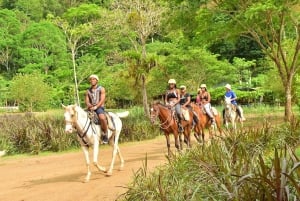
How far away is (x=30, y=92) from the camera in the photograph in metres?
42.7

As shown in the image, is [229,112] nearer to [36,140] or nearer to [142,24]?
[36,140]

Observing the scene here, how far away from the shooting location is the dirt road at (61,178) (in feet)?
29.8

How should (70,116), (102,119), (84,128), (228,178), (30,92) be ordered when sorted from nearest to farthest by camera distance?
(228,178)
(70,116)
(84,128)
(102,119)
(30,92)

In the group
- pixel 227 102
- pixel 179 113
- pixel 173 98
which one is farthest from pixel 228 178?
pixel 227 102

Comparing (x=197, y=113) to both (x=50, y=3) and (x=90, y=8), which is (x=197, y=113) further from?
(x=50, y=3)

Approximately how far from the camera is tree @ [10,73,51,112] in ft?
139

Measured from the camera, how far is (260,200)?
3611 millimetres

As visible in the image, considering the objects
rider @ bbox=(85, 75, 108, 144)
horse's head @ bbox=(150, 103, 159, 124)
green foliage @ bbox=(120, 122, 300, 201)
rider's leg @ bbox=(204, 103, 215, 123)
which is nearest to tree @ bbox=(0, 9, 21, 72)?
rider's leg @ bbox=(204, 103, 215, 123)

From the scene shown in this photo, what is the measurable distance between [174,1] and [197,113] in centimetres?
778

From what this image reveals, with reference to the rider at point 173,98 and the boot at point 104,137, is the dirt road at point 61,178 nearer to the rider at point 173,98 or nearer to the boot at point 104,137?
the boot at point 104,137

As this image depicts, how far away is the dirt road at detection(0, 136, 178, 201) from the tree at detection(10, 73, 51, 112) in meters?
25.0

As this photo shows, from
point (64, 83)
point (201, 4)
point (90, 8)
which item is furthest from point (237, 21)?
point (90, 8)

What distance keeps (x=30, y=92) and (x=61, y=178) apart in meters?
32.2

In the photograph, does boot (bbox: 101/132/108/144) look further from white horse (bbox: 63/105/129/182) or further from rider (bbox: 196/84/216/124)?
rider (bbox: 196/84/216/124)
